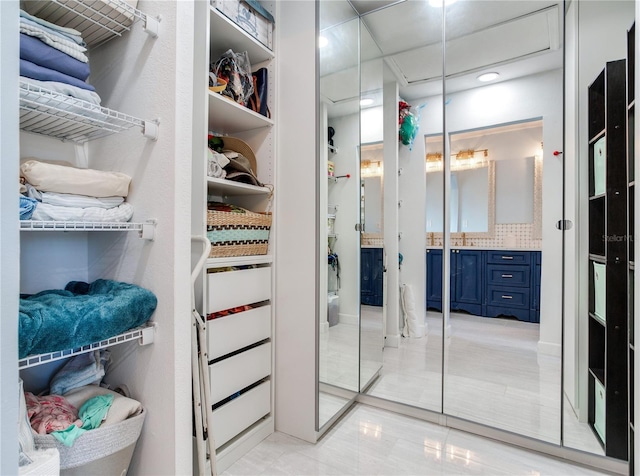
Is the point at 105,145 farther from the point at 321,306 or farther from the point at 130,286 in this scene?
the point at 321,306

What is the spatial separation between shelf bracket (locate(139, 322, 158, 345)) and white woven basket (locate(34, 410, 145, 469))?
23cm

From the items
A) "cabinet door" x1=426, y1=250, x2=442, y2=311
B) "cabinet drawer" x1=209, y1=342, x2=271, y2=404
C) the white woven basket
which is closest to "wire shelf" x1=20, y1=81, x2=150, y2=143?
the white woven basket

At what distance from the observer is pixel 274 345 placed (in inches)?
76.7

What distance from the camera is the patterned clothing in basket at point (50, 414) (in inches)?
37.5

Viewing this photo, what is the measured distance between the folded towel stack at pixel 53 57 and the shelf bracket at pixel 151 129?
17cm

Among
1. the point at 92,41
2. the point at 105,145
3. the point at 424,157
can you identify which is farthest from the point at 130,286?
the point at 424,157

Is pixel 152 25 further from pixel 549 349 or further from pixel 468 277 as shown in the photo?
pixel 549 349

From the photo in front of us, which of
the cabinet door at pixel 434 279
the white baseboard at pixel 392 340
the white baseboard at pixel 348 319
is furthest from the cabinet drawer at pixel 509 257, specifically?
the white baseboard at pixel 348 319

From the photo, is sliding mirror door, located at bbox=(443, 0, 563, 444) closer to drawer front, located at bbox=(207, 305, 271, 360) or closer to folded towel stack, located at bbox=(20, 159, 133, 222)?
drawer front, located at bbox=(207, 305, 271, 360)

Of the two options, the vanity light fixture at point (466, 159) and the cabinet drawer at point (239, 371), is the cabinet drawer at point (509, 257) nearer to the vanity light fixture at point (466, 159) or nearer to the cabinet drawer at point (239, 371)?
the vanity light fixture at point (466, 159)

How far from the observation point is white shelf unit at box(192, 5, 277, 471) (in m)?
1.46

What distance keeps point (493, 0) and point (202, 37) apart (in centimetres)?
170

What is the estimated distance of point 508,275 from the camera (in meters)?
2.01

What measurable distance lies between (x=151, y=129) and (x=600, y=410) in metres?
2.41
